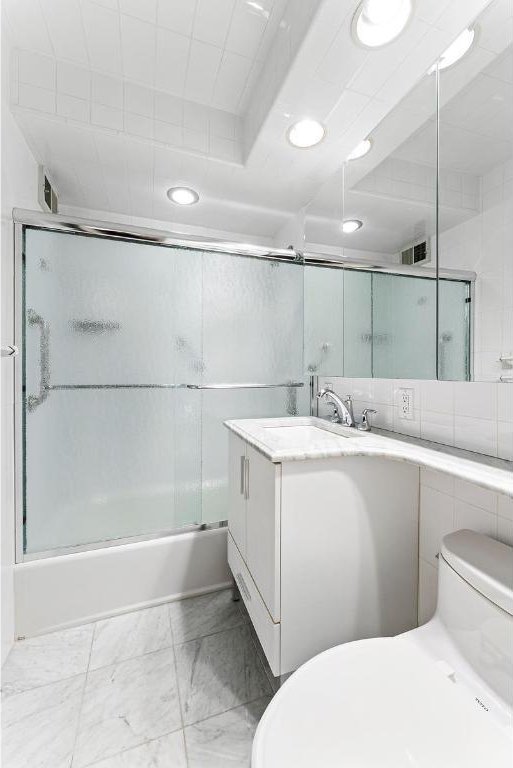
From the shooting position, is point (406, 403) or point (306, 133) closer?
point (406, 403)

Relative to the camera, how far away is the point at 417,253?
3.61 ft

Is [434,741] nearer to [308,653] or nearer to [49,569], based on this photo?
[308,653]

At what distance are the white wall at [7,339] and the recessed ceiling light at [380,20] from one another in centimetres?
126

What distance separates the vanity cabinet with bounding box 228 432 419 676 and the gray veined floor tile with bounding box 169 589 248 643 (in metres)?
0.35

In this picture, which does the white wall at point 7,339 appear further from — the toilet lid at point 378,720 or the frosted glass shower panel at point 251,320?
the toilet lid at point 378,720

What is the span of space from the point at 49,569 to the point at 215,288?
1455 millimetres

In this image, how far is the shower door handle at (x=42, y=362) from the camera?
136cm

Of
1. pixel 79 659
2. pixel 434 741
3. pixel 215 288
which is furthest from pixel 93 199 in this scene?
pixel 434 741

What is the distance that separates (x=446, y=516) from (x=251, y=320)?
1.22 m

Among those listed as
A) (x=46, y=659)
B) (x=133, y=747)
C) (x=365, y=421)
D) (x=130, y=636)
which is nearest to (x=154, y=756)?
(x=133, y=747)

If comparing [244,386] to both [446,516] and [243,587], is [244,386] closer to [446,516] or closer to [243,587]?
[243,587]

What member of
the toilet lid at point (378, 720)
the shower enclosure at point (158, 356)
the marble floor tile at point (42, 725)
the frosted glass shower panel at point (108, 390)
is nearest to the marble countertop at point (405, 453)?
the shower enclosure at point (158, 356)

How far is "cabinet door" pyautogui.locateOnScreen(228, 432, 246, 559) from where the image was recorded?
1.24 m

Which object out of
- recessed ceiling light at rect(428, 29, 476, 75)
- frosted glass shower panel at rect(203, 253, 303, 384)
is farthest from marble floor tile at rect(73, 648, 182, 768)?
recessed ceiling light at rect(428, 29, 476, 75)
